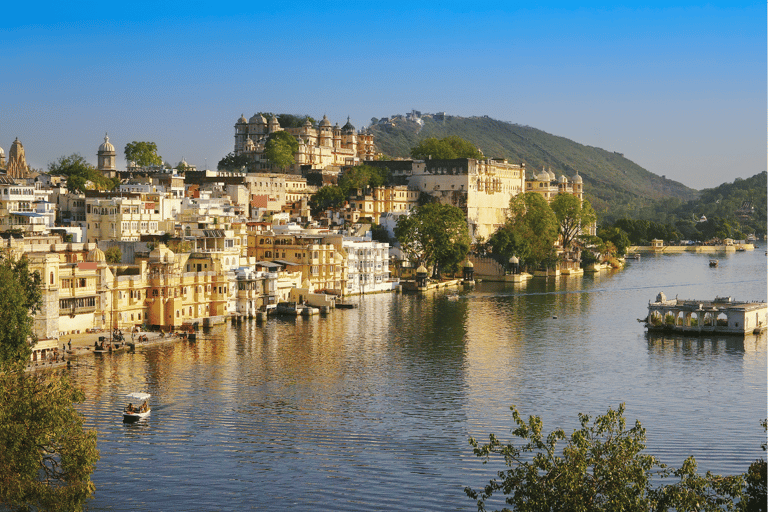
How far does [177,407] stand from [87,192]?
36.0 metres

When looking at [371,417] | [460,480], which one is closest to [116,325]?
[371,417]

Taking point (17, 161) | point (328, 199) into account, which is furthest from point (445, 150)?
point (17, 161)

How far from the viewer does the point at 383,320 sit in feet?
161

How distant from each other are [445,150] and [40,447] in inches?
3204

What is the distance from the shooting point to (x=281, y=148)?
90812 millimetres

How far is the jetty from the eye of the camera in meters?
44.2

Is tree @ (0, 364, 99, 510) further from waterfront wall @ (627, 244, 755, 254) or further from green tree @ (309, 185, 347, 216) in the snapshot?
waterfront wall @ (627, 244, 755, 254)

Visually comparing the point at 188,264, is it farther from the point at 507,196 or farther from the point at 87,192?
the point at 507,196

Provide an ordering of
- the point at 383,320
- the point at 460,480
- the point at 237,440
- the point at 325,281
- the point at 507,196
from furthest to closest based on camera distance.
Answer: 1. the point at 507,196
2. the point at 325,281
3. the point at 383,320
4. the point at 237,440
5. the point at 460,480

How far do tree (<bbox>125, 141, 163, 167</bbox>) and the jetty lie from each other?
48.5 metres

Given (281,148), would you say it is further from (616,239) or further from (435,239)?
(616,239)

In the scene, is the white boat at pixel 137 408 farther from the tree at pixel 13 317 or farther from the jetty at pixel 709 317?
the jetty at pixel 709 317

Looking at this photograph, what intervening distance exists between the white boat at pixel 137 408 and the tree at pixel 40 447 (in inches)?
272

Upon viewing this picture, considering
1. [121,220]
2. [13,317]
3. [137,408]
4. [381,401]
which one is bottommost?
[381,401]
